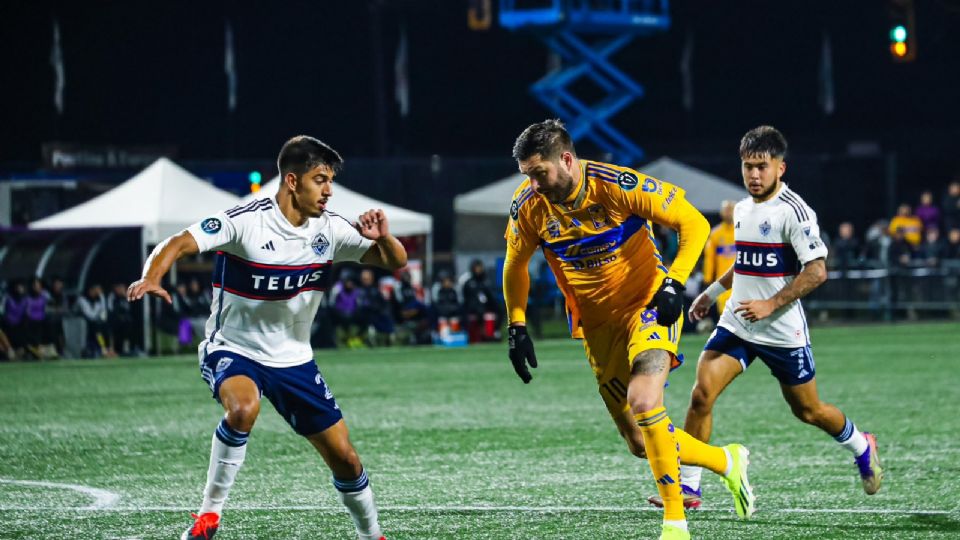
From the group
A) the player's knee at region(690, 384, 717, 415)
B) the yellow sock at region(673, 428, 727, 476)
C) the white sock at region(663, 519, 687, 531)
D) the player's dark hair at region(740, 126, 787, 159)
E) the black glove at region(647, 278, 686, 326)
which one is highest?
the player's dark hair at region(740, 126, 787, 159)

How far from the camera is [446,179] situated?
3309 centimetres

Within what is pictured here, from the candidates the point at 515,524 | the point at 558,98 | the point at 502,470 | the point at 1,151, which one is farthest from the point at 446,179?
the point at 515,524

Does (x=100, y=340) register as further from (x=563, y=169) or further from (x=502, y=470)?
(x=563, y=169)

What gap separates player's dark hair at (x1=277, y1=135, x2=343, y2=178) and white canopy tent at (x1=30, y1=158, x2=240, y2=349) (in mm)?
15455

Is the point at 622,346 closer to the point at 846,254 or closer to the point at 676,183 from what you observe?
the point at 676,183

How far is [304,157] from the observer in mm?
6914

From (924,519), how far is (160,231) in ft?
52.6

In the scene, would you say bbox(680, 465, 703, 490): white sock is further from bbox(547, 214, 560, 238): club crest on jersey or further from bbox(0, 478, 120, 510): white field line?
bbox(0, 478, 120, 510): white field line

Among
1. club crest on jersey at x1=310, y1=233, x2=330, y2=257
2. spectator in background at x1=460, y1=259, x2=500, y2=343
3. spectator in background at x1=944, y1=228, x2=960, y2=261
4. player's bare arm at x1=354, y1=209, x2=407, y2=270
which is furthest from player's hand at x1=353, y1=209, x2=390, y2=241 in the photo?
spectator in background at x1=944, y1=228, x2=960, y2=261

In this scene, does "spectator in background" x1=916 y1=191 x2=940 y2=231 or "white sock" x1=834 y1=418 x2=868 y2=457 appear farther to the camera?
"spectator in background" x1=916 y1=191 x2=940 y2=231

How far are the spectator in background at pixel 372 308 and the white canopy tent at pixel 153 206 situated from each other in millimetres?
2780

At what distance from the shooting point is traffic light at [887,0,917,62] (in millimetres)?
21516

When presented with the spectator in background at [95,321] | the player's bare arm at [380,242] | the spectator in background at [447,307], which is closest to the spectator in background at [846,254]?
the spectator in background at [447,307]

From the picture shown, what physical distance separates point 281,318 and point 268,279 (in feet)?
0.64
